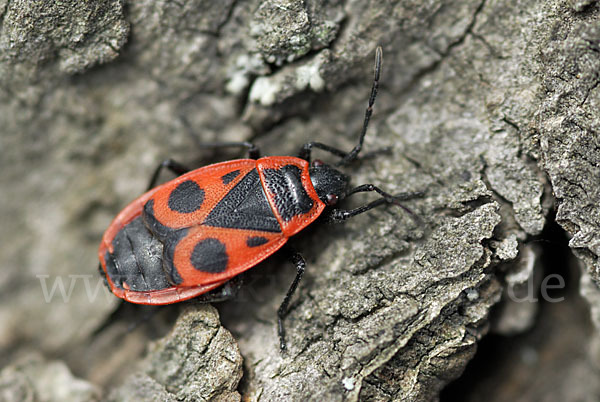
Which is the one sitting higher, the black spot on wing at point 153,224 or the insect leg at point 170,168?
the insect leg at point 170,168

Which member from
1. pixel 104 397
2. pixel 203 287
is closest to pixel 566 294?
pixel 203 287

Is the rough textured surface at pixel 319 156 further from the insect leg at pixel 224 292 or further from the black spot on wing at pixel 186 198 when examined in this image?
the black spot on wing at pixel 186 198

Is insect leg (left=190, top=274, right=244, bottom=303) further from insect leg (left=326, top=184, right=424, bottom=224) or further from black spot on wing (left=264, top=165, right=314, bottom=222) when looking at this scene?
insect leg (left=326, top=184, right=424, bottom=224)

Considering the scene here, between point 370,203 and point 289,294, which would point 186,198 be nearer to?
point 289,294

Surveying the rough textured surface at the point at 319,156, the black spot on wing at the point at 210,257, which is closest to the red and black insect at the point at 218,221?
the black spot on wing at the point at 210,257

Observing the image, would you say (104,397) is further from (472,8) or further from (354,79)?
(472,8)

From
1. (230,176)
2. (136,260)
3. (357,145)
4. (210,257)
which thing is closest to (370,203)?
(357,145)
